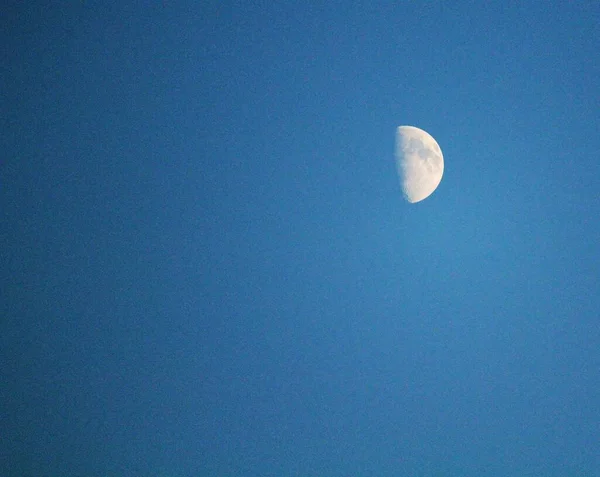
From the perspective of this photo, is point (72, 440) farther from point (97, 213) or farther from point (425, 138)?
point (425, 138)

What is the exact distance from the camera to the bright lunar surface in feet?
7.89

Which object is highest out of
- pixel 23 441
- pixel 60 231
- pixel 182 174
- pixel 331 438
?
pixel 182 174

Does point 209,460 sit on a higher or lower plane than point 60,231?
lower

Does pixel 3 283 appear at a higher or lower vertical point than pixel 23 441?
higher

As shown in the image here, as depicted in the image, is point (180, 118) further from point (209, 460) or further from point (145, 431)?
point (209, 460)

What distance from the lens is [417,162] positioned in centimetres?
240

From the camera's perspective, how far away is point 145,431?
2.46 meters

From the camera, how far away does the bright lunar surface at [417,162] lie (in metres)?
2.41

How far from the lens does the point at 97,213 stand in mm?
2445

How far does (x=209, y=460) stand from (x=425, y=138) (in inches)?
98.1

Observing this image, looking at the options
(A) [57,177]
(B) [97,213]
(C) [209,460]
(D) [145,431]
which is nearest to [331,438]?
(C) [209,460]

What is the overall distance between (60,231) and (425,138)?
2.41 metres

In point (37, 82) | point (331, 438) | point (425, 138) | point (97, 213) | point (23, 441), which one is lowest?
point (23, 441)

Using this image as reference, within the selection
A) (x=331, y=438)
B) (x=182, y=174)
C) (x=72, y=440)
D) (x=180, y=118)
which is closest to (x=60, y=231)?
(x=182, y=174)
